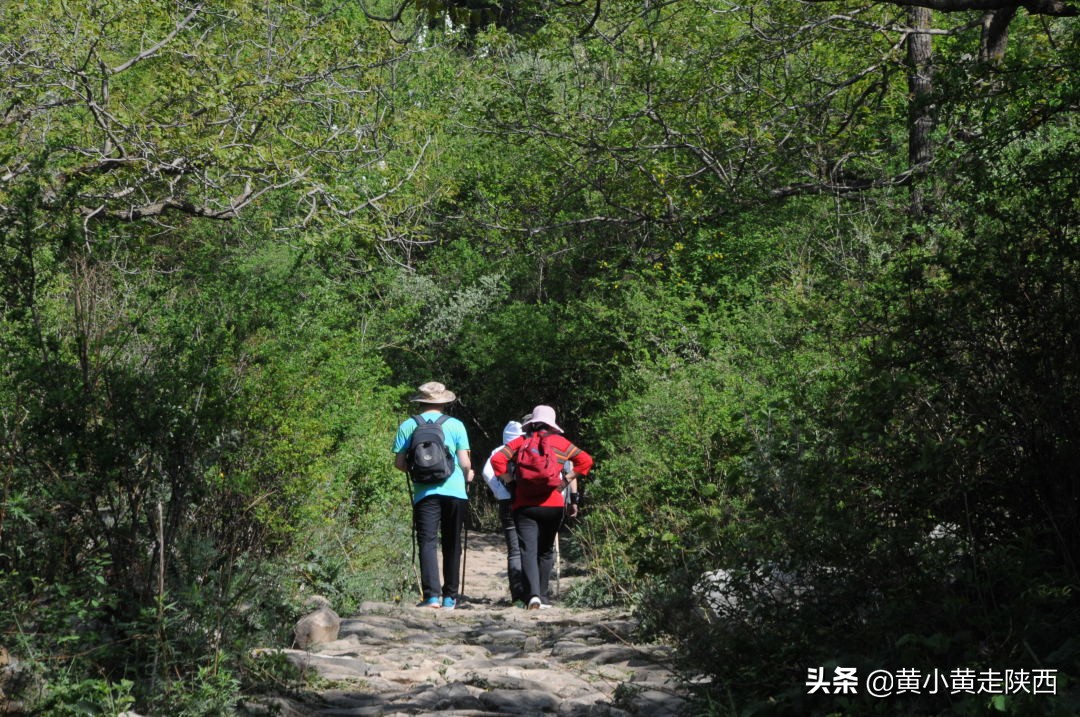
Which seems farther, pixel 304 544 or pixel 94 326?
pixel 304 544

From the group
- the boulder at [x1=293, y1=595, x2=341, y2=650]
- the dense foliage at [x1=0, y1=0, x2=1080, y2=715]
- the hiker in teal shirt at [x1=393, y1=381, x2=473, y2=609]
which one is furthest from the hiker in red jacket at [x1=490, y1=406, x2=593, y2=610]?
the boulder at [x1=293, y1=595, x2=341, y2=650]

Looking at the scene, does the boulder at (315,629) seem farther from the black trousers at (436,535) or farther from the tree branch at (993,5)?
the tree branch at (993,5)

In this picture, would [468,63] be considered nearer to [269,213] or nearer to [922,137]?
[269,213]

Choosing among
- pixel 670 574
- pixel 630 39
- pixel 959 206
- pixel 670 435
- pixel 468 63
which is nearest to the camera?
pixel 670 574

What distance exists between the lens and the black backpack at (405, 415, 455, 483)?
9.52 metres

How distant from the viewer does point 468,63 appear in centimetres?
3041

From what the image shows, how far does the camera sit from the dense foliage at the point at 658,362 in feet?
16.5

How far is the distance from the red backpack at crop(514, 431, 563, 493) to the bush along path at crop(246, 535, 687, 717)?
1.12 m

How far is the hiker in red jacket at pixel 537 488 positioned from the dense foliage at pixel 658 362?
0.60 metres

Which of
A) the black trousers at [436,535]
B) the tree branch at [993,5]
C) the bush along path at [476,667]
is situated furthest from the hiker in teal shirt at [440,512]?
the tree branch at [993,5]

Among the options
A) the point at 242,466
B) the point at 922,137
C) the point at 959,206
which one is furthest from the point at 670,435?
the point at 959,206

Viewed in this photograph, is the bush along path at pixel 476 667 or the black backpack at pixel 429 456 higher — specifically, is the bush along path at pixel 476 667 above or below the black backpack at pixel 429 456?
below

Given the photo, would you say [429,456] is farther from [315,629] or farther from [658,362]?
[658,362]

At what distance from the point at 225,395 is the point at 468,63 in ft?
82.8
